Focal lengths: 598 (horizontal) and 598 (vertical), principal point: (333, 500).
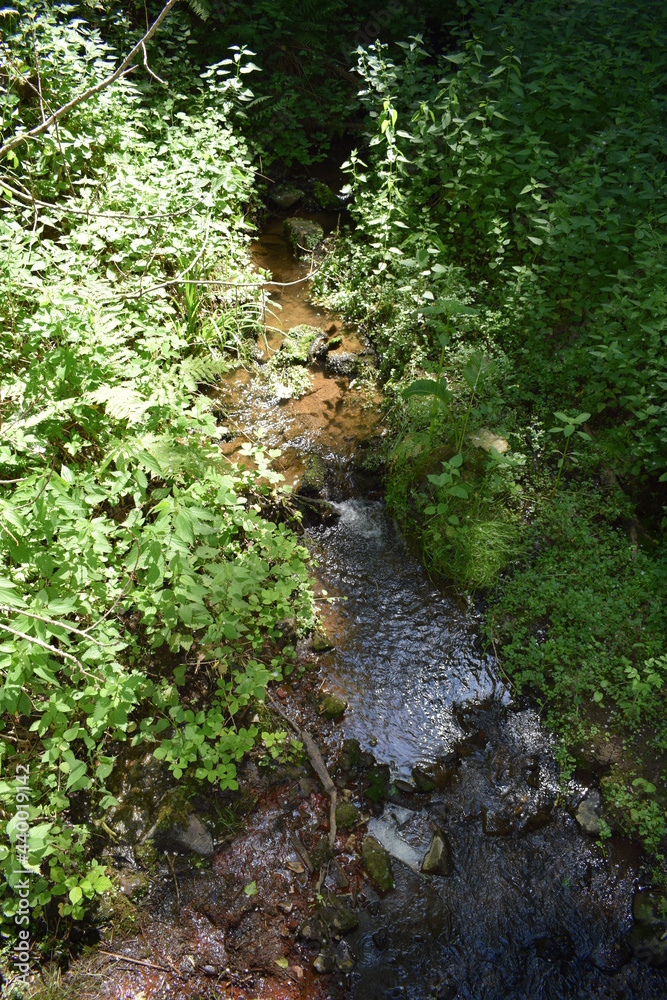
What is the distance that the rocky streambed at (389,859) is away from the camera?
9.95ft

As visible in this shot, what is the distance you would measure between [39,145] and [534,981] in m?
7.07

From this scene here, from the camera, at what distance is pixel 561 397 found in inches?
199

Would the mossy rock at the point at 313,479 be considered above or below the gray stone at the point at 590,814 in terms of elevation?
above

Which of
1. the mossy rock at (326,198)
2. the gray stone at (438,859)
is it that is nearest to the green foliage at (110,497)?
the gray stone at (438,859)

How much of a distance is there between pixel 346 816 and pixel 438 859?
56cm

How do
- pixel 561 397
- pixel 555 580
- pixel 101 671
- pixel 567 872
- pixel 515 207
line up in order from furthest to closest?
pixel 515 207, pixel 561 397, pixel 555 580, pixel 567 872, pixel 101 671

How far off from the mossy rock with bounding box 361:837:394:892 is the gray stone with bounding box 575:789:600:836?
1171mm

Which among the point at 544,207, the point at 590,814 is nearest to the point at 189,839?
the point at 590,814

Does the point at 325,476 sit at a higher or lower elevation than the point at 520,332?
lower

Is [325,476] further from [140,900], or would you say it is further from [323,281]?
[140,900]

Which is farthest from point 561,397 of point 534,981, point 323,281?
point 534,981

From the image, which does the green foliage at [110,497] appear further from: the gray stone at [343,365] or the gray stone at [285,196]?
the gray stone at [285,196]

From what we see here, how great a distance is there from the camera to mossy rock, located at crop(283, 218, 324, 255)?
23.1ft

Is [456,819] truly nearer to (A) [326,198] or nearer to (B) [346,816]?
(B) [346,816]
